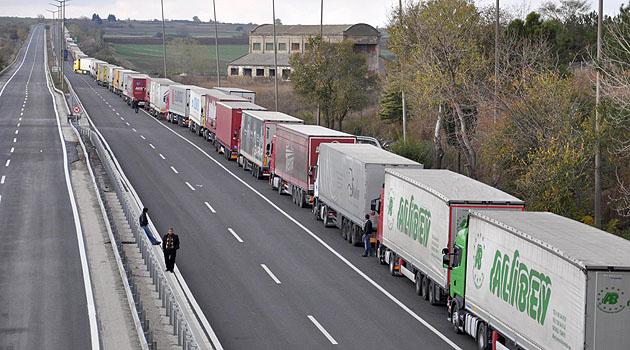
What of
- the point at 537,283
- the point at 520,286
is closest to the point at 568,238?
the point at 537,283

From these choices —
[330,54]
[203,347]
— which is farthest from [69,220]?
[330,54]

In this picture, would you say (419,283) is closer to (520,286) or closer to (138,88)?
(520,286)

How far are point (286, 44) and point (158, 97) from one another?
5635cm

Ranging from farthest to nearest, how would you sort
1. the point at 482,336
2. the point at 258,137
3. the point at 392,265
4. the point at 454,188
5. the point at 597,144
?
1. the point at 258,137
2. the point at 597,144
3. the point at 392,265
4. the point at 454,188
5. the point at 482,336

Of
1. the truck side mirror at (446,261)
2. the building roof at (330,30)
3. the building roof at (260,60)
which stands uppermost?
the building roof at (330,30)

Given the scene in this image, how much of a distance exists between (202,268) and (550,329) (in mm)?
14141

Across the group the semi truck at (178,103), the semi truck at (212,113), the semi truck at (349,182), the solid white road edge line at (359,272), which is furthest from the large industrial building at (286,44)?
the semi truck at (349,182)

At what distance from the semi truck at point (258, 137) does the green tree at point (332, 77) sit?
1464 centimetres

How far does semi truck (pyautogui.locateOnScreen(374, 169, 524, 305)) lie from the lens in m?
22.2

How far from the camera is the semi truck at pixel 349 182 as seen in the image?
2975 cm

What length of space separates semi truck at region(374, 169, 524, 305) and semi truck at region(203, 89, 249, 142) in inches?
1199

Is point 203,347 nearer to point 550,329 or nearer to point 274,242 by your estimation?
point 550,329

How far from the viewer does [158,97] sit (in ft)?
256

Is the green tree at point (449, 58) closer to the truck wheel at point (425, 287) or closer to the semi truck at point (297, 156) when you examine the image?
the semi truck at point (297, 156)
